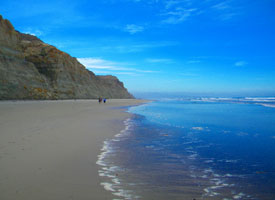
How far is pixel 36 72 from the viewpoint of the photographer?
4062 cm

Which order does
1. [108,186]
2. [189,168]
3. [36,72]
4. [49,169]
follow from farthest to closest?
[36,72], [189,168], [49,169], [108,186]

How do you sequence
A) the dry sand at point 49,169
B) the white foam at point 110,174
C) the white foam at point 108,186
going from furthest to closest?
the white foam at point 108,186 → the white foam at point 110,174 → the dry sand at point 49,169

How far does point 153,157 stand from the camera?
18.2 feet

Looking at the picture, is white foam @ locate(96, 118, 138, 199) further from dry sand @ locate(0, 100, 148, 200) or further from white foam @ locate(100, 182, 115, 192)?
dry sand @ locate(0, 100, 148, 200)

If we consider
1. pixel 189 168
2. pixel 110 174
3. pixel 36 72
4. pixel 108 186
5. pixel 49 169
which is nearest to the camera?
pixel 108 186

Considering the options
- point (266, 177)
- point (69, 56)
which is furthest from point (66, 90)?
point (266, 177)

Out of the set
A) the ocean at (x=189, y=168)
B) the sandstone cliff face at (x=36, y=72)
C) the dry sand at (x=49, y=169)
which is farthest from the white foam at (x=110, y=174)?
the sandstone cliff face at (x=36, y=72)

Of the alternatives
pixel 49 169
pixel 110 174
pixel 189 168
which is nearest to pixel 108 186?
pixel 110 174

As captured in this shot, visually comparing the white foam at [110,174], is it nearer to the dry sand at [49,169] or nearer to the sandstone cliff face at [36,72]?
the dry sand at [49,169]

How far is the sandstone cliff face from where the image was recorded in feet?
109

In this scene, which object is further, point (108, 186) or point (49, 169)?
point (49, 169)

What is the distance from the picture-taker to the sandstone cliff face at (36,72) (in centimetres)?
3319

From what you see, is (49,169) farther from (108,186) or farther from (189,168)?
(189,168)

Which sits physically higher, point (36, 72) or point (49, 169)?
point (36, 72)
